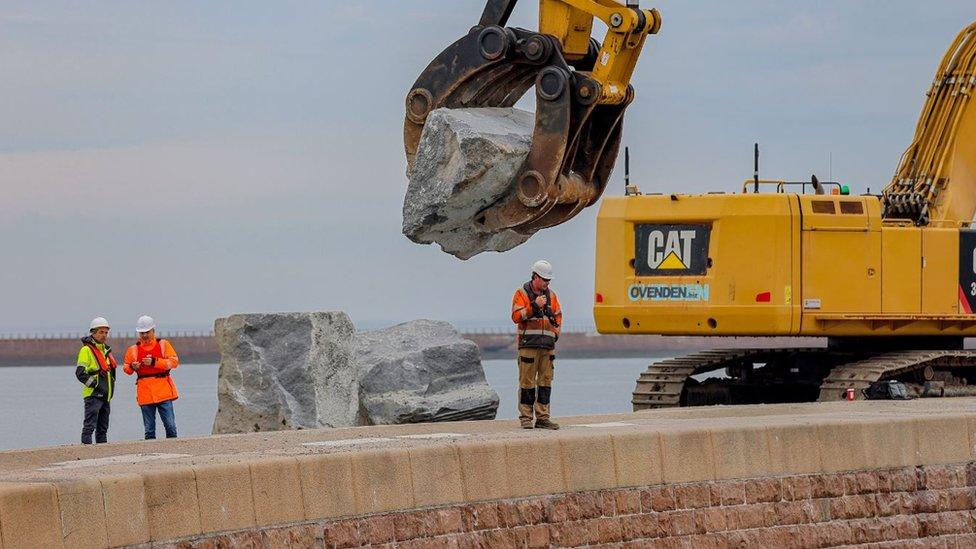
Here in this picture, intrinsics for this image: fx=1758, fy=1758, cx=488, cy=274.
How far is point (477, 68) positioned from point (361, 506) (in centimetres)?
676

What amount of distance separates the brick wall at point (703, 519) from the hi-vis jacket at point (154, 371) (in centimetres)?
647

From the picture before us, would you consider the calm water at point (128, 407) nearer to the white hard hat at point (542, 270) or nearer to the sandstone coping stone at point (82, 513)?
the white hard hat at point (542, 270)

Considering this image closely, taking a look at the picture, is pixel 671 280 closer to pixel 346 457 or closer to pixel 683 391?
pixel 683 391

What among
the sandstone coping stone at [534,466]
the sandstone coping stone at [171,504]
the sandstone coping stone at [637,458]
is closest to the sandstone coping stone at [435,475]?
the sandstone coping stone at [534,466]

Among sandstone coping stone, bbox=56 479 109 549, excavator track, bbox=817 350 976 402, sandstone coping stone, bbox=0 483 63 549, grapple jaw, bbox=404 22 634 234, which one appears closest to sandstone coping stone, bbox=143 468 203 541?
sandstone coping stone, bbox=56 479 109 549

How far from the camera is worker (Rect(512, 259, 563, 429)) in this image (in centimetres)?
1373

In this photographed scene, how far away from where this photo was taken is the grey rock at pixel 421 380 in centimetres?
2006

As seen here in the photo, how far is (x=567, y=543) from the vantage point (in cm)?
1184

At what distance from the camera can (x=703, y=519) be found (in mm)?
12859

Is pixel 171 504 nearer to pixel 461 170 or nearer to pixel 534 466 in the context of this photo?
pixel 534 466

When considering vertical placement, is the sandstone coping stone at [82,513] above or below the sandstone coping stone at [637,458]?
above

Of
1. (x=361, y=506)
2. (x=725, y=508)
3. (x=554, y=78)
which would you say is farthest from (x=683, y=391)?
(x=361, y=506)

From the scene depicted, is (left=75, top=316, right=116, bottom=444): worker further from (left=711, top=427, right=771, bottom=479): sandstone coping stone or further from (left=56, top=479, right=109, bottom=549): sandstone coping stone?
(left=56, top=479, right=109, bottom=549): sandstone coping stone

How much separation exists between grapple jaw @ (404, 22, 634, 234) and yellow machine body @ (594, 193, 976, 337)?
219 cm
